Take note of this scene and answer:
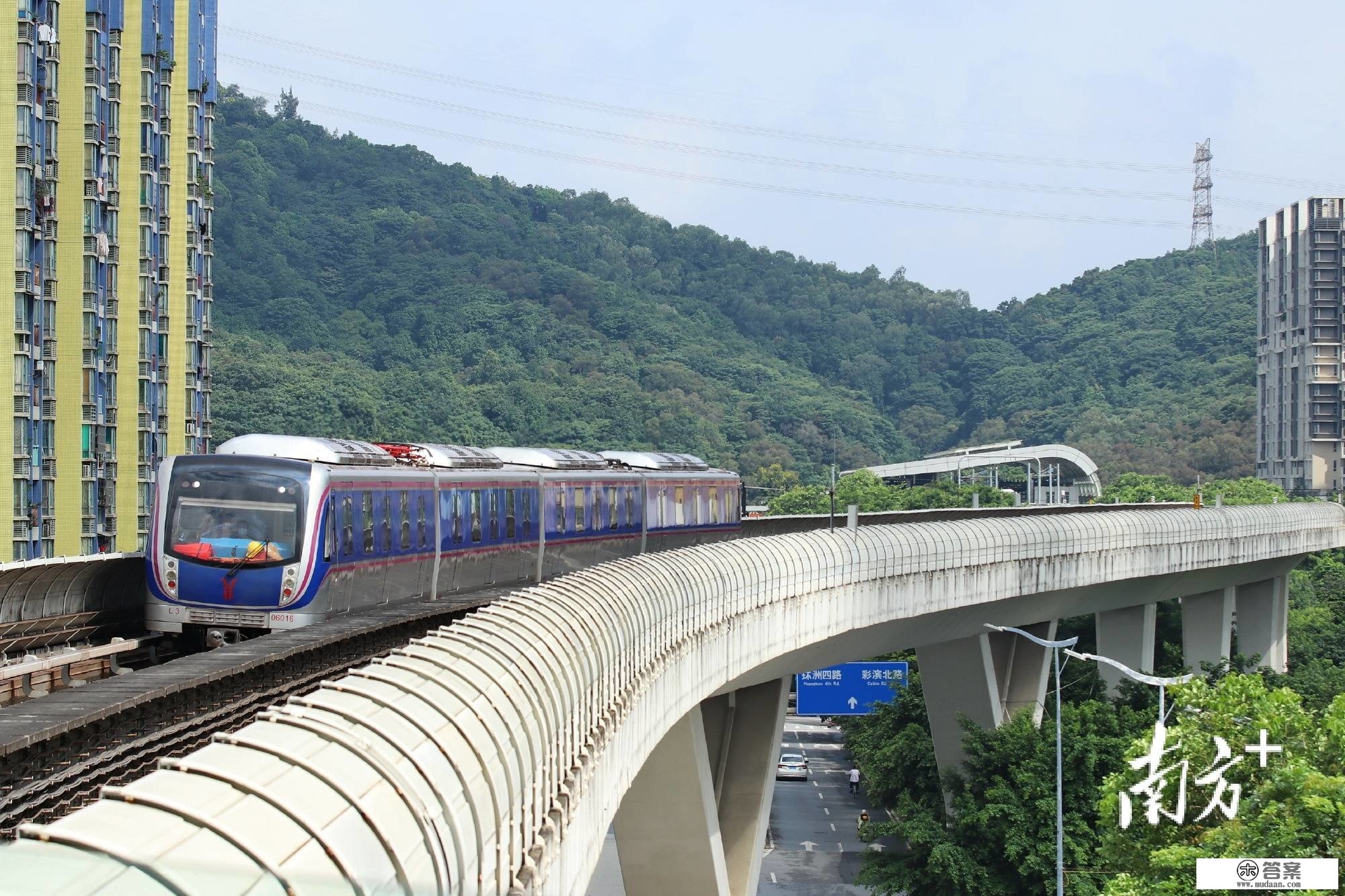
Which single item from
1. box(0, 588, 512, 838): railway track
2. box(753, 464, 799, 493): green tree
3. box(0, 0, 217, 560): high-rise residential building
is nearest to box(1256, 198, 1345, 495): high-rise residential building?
box(753, 464, 799, 493): green tree

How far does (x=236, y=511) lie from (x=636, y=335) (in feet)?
389

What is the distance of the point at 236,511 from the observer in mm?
19562

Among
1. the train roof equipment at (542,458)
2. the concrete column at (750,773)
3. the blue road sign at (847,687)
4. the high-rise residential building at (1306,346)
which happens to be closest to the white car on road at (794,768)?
the blue road sign at (847,687)

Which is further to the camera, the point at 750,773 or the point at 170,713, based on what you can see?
the point at 750,773

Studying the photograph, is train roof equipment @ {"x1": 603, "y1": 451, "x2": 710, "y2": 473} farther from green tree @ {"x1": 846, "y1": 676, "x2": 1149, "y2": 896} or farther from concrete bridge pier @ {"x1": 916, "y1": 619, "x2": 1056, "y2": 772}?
green tree @ {"x1": 846, "y1": 676, "x2": 1149, "y2": 896}

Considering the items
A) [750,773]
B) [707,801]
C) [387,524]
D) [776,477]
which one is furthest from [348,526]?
[776,477]

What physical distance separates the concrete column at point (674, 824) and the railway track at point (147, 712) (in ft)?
28.6

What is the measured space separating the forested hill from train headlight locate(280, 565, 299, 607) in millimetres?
76643

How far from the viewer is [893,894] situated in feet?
126

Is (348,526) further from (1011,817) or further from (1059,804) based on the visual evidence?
(1011,817)

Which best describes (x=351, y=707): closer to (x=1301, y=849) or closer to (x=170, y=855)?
(x=170, y=855)

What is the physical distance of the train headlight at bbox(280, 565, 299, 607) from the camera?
771 inches

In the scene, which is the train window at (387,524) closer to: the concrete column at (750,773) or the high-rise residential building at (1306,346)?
the concrete column at (750,773)

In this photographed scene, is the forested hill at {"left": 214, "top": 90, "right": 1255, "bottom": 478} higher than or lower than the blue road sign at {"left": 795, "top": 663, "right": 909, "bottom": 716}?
higher
